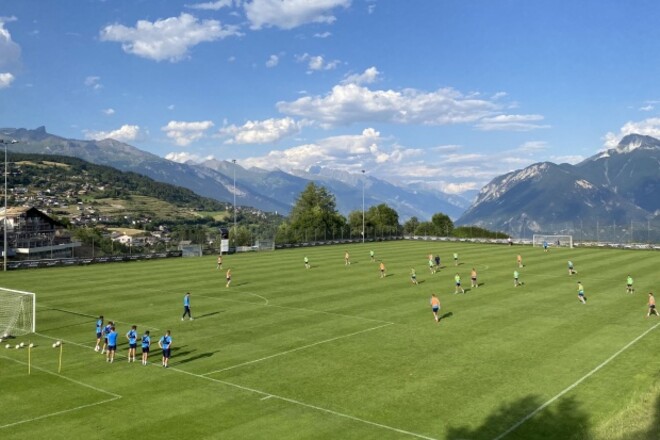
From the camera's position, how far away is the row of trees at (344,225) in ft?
393

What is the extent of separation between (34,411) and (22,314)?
17501mm

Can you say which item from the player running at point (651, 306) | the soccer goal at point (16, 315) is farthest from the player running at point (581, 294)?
the soccer goal at point (16, 315)

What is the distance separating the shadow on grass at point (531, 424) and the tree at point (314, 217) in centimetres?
9323

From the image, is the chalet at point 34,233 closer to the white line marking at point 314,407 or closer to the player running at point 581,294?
the white line marking at point 314,407

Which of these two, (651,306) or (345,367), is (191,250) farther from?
(651,306)

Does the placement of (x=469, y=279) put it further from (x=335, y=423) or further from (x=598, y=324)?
(x=335, y=423)

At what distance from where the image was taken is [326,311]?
3666 centimetres

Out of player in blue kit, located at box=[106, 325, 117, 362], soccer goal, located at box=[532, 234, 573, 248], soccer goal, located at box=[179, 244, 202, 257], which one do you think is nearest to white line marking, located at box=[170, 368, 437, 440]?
player in blue kit, located at box=[106, 325, 117, 362]

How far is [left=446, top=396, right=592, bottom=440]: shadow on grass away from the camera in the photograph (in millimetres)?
16906

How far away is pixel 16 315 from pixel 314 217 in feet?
354

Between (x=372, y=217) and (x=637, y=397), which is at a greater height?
(x=372, y=217)

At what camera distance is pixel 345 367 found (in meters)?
23.9

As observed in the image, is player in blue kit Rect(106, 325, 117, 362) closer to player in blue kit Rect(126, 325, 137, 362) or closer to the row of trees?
player in blue kit Rect(126, 325, 137, 362)

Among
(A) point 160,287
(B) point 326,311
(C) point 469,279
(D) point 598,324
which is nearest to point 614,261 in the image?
(C) point 469,279
